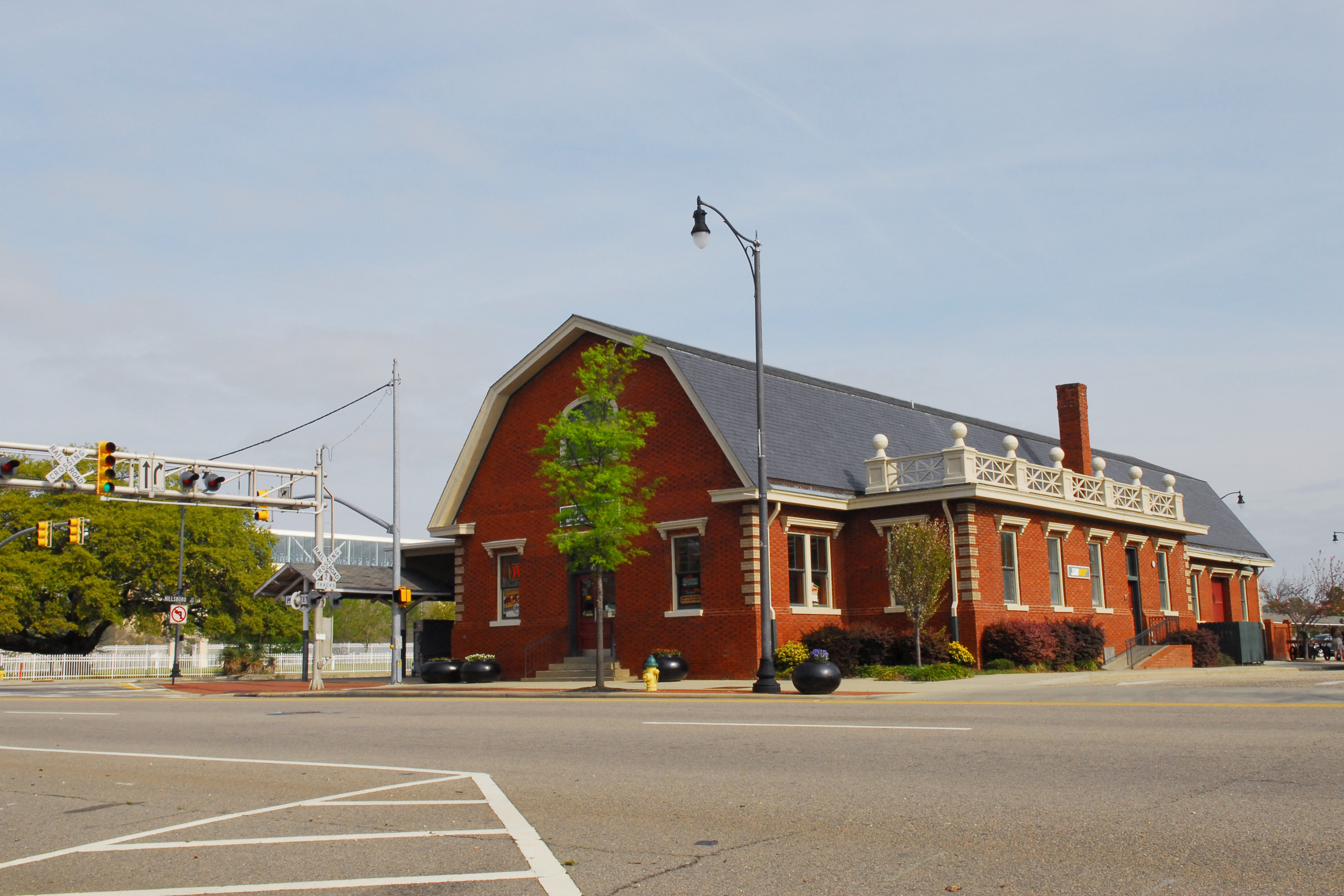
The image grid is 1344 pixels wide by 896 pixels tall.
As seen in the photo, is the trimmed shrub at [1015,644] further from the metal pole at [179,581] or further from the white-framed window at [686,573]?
the metal pole at [179,581]

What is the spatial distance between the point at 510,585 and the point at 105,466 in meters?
11.3

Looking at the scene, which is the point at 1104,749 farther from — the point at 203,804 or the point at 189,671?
the point at 189,671

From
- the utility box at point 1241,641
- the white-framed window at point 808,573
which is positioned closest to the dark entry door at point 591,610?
the white-framed window at point 808,573

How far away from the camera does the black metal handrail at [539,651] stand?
32.5m

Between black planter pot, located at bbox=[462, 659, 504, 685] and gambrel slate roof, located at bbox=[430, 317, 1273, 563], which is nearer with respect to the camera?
gambrel slate roof, located at bbox=[430, 317, 1273, 563]

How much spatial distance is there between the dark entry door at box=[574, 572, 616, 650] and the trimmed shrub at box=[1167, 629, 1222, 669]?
54.4 feet

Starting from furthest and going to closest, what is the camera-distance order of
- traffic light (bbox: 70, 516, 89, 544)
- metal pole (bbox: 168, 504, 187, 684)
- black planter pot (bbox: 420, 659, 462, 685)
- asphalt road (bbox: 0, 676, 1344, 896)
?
traffic light (bbox: 70, 516, 89, 544) → metal pole (bbox: 168, 504, 187, 684) → black planter pot (bbox: 420, 659, 462, 685) → asphalt road (bbox: 0, 676, 1344, 896)

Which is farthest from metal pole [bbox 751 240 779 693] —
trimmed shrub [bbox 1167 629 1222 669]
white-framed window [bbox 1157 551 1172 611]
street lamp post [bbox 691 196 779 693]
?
white-framed window [bbox 1157 551 1172 611]

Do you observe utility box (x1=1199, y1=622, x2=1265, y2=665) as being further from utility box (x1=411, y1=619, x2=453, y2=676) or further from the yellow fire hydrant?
utility box (x1=411, y1=619, x2=453, y2=676)

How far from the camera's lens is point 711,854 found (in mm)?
6977

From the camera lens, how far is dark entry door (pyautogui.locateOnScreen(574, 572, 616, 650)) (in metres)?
31.9

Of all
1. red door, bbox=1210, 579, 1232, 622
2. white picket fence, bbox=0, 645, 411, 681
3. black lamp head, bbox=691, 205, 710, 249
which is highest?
black lamp head, bbox=691, 205, 710, 249

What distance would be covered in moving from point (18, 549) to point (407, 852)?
58.2 meters

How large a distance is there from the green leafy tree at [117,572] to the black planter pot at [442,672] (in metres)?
32.3
